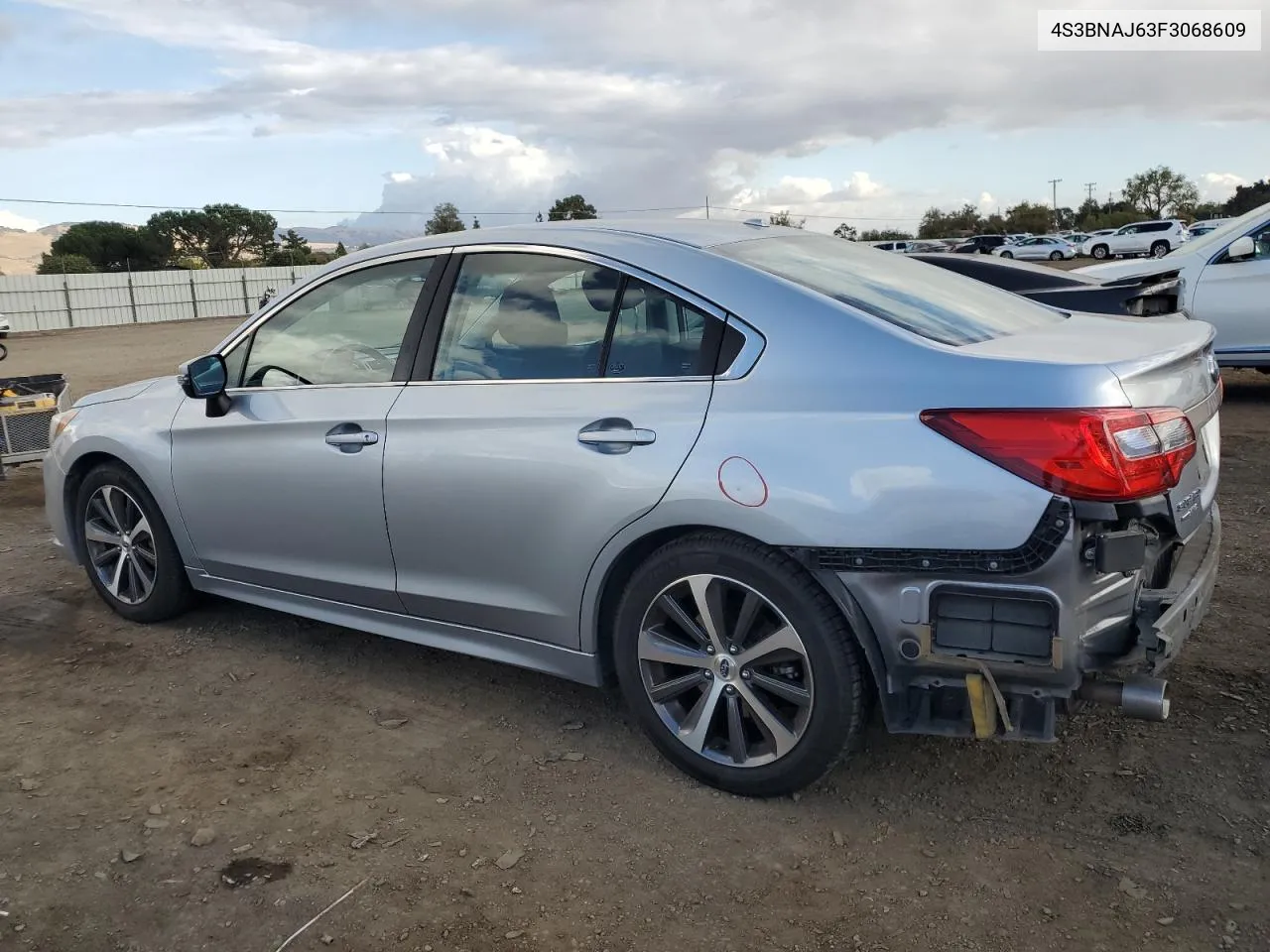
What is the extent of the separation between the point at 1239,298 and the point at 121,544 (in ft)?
28.4

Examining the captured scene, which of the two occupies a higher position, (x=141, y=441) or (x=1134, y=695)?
(x=141, y=441)

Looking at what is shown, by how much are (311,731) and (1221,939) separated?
9.29 ft

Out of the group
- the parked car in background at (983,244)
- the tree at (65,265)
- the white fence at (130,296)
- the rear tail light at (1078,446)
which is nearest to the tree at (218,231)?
the tree at (65,265)

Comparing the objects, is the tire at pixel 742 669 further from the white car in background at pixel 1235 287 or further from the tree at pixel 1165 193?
the tree at pixel 1165 193

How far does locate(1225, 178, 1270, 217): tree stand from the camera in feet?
253

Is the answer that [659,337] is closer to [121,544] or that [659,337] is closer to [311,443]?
[311,443]

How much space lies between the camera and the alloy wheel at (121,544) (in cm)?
477

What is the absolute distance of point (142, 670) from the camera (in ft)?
14.4

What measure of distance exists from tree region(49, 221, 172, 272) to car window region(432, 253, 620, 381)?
211 ft

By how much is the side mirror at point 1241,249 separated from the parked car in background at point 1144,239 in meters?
42.1

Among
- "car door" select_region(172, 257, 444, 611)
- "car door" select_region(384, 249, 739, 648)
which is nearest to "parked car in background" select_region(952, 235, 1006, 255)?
"car door" select_region(172, 257, 444, 611)

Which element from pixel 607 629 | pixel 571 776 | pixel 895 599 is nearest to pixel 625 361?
pixel 607 629

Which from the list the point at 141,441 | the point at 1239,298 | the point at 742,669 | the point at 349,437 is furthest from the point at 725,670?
the point at 1239,298

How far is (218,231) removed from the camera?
7025cm
